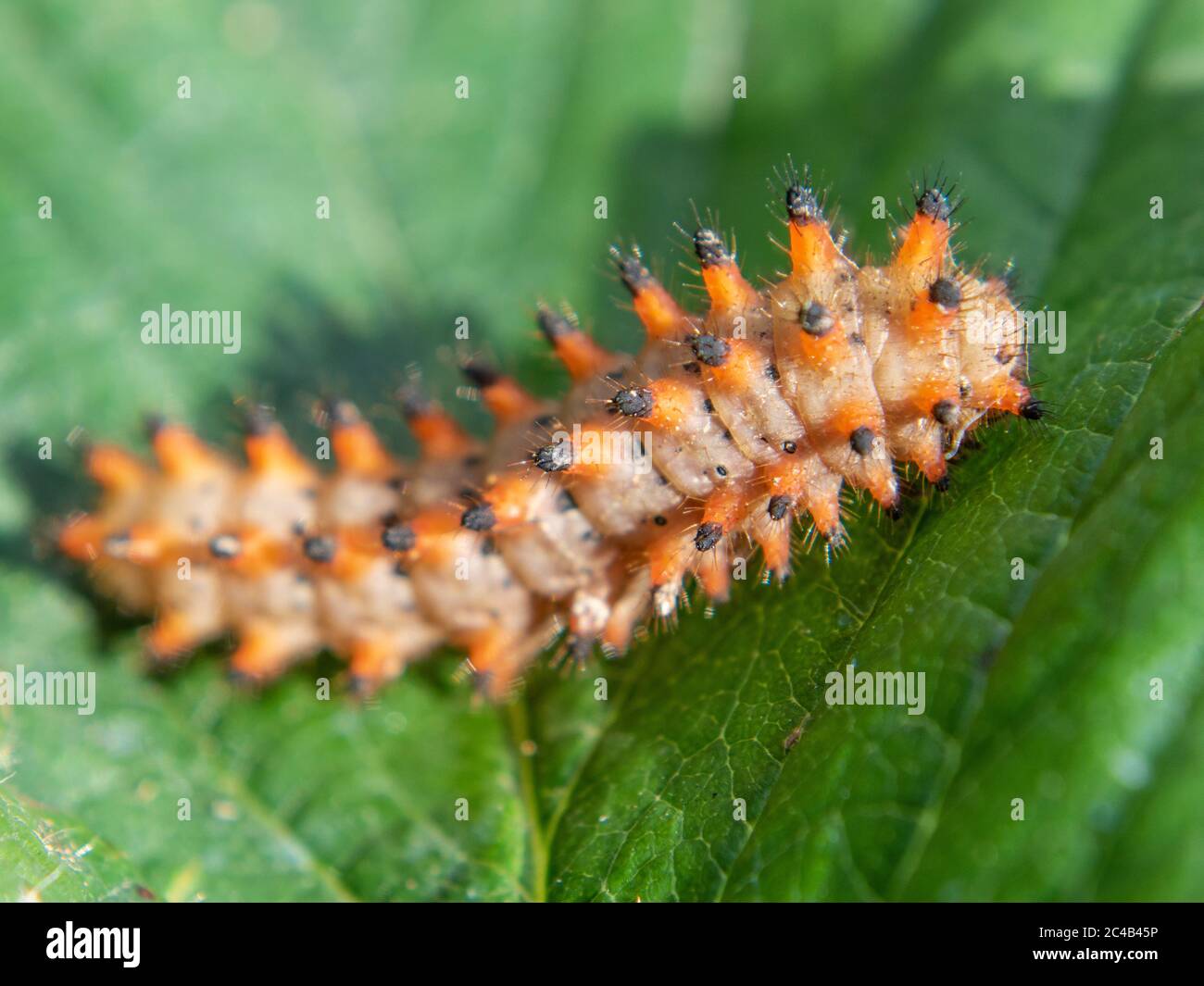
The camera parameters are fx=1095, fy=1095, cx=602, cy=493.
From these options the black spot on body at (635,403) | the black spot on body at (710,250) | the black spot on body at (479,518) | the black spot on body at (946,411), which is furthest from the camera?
the black spot on body at (479,518)

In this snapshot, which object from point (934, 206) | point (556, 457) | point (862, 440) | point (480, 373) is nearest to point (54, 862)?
point (556, 457)

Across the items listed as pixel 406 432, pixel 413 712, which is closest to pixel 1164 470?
pixel 413 712

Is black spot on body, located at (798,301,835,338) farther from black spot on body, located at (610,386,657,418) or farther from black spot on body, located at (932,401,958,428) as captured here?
black spot on body, located at (610,386,657,418)

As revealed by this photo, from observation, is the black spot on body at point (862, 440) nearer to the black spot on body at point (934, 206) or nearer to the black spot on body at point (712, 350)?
the black spot on body at point (712, 350)

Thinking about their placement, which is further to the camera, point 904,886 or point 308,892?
point 308,892

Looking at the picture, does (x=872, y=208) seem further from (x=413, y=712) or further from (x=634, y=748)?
(x=413, y=712)

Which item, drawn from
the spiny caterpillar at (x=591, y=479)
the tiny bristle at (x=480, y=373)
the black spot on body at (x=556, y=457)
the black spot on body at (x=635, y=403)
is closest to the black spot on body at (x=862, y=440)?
the spiny caterpillar at (x=591, y=479)

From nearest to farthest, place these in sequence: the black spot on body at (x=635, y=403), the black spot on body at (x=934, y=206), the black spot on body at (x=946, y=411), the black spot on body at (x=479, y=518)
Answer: the black spot on body at (x=946, y=411)
the black spot on body at (x=934, y=206)
the black spot on body at (x=635, y=403)
the black spot on body at (x=479, y=518)
